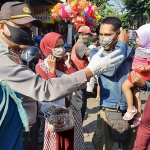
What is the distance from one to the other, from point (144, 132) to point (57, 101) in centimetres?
90

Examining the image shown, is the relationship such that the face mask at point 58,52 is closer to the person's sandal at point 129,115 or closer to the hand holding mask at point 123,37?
the hand holding mask at point 123,37

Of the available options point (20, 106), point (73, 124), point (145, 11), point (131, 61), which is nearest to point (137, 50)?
point (131, 61)

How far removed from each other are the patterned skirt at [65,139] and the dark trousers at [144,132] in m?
0.65

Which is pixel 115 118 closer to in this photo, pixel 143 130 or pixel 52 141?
pixel 143 130

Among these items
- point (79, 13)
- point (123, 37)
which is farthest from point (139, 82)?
point (79, 13)

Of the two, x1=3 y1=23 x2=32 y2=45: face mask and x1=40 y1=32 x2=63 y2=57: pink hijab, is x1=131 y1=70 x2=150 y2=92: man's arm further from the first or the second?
x1=3 y1=23 x2=32 y2=45: face mask

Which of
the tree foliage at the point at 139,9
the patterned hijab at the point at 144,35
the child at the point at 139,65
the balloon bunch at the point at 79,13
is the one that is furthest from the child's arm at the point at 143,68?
the tree foliage at the point at 139,9

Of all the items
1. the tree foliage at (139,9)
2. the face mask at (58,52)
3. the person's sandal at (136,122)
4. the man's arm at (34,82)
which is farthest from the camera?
the tree foliage at (139,9)

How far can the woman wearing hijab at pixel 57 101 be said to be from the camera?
8.88 ft

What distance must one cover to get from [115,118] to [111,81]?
1.24 ft

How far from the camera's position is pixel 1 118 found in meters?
1.56

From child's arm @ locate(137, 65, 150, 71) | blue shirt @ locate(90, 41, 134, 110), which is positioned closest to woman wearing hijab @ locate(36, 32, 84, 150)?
blue shirt @ locate(90, 41, 134, 110)

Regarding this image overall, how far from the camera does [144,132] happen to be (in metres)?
2.43

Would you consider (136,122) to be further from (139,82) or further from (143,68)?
A: (143,68)
